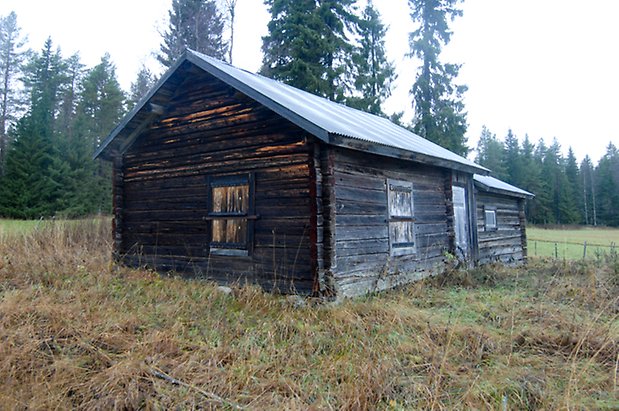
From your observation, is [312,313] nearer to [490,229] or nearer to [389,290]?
[389,290]

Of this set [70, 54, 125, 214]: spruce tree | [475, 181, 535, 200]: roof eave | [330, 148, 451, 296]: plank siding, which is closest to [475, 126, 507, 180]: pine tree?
[475, 181, 535, 200]: roof eave

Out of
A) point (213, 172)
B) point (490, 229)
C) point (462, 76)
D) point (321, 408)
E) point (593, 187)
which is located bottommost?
point (321, 408)

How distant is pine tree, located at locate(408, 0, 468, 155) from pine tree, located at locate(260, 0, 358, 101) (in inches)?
245

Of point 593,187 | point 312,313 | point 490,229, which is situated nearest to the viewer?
point 312,313

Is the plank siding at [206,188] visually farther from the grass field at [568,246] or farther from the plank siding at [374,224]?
the grass field at [568,246]

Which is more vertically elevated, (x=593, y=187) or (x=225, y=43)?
(x=225, y=43)

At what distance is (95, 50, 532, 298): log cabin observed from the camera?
711cm

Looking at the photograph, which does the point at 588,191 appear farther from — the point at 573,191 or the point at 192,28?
the point at 192,28

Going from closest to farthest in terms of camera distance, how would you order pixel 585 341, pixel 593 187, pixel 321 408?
pixel 321 408 < pixel 585 341 < pixel 593 187

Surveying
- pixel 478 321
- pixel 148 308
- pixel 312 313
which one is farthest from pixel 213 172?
pixel 478 321

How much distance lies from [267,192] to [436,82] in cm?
2185

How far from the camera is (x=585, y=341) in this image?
178 inches

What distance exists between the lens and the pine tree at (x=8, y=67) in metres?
28.7

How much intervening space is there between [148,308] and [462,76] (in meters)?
25.6
